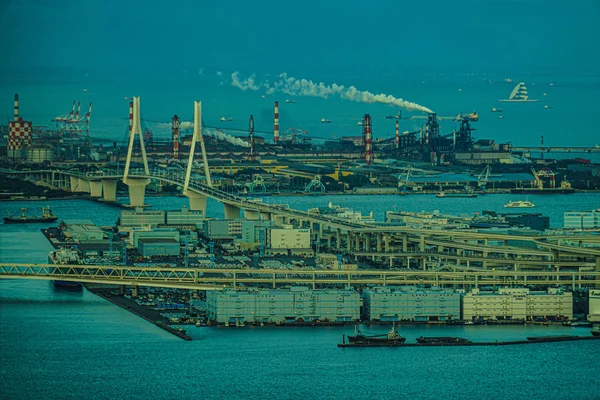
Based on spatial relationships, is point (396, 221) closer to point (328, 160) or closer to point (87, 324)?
point (87, 324)

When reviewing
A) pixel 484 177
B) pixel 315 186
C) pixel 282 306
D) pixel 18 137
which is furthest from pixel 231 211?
pixel 18 137

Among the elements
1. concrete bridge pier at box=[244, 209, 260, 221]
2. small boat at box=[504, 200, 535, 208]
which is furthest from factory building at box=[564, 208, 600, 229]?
small boat at box=[504, 200, 535, 208]

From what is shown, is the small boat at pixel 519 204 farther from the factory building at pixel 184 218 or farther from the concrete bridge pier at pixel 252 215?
the factory building at pixel 184 218

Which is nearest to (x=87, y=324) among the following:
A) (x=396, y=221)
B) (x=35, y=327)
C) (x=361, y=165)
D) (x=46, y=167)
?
(x=35, y=327)

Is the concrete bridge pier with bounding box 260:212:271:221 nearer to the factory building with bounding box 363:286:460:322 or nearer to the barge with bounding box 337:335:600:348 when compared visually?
the factory building with bounding box 363:286:460:322

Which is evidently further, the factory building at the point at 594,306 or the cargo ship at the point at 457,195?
the cargo ship at the point at 457,195

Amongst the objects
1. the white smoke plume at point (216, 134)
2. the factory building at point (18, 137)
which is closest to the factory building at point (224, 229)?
the factory building at point (18, 137)
